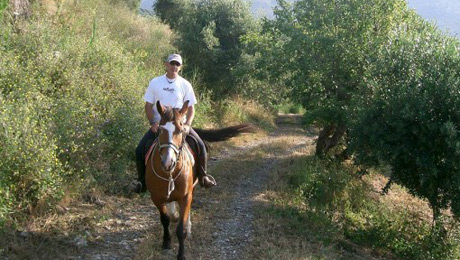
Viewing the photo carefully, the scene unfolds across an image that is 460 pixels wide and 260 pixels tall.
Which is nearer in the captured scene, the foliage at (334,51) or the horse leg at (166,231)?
the horse leg at (166,231)

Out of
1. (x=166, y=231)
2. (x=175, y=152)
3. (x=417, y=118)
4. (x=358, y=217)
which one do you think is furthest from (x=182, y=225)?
(x=358, y=217)

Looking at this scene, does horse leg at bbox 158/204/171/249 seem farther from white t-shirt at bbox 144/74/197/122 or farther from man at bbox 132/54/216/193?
white t-shirt at bbox 144/74/197/122

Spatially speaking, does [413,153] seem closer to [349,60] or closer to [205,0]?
[349,60]

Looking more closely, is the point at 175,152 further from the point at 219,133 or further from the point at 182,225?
the point at 219,133

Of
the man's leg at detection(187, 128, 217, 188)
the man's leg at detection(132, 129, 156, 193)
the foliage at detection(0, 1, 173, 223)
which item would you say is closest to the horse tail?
the man's leg at detection(187, 128, 217, 188)

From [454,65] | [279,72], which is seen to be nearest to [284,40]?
[279,72]

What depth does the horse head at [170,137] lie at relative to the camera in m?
4.67

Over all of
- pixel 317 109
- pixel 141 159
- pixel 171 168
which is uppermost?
pixel 317 109

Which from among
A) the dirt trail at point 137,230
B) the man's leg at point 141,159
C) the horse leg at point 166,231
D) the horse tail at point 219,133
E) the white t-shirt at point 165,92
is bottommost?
the dirt trail at point 137,230

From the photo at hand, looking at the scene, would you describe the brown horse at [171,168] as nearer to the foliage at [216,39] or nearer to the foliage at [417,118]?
the foliage at [417,118]

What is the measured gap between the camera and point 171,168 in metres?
4.85

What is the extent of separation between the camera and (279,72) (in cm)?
1184

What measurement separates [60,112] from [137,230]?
2.71 m

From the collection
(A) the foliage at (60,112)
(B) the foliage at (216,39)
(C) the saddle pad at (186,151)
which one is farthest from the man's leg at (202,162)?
(B) the foliage at (216,39)
